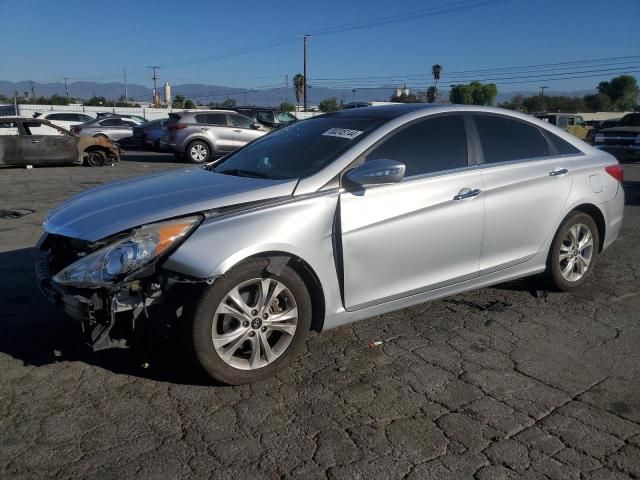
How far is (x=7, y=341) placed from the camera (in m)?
4.03

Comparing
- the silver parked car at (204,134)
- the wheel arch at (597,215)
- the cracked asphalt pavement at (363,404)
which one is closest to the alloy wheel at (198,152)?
the silver parked car at (204,134)

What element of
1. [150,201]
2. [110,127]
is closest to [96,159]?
[110,127]

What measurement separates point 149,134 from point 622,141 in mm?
17412

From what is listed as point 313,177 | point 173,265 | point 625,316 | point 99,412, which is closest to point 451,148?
point 313,177

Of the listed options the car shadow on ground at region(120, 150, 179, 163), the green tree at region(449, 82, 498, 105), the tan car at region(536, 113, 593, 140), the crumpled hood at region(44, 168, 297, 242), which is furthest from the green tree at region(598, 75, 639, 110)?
the crumpled hood at region(44, 168, 297, 242)

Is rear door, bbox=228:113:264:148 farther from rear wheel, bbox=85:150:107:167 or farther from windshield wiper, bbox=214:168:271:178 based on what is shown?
windshield wiper, bbox=214:168:271:178

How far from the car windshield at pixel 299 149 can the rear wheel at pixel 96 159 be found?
43.7 feet

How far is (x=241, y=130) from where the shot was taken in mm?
18547

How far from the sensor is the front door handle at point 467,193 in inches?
165

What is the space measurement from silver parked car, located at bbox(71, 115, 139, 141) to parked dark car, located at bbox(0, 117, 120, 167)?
7.02 m

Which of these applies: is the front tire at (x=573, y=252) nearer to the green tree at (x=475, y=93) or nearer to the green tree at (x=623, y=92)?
the green tree at (x=475, y=93)

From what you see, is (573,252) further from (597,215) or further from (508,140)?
→ (508,140)

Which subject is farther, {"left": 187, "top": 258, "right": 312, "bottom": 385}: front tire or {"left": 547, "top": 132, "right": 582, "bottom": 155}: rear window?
{"left": 547, "top": 132, "right": 582, "bottom": 155}: rear window

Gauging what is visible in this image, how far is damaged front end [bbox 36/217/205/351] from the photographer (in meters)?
3.17
